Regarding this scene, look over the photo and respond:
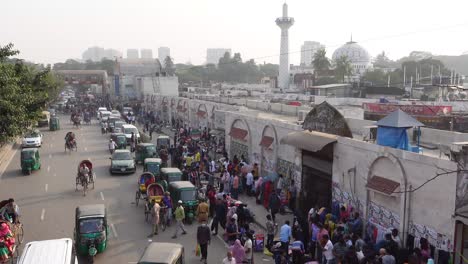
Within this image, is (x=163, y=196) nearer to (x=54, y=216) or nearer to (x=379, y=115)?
(x=54, y=216)

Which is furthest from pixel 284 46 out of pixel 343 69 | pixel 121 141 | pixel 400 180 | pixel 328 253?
pixel 328 253

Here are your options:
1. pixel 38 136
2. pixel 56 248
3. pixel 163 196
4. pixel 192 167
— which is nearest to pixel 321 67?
pixel 38 136

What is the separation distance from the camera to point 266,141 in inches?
957

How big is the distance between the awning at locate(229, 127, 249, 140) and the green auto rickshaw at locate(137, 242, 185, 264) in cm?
1510

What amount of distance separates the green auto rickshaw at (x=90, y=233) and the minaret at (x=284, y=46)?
11189cm

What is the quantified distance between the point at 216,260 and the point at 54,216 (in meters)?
8.28

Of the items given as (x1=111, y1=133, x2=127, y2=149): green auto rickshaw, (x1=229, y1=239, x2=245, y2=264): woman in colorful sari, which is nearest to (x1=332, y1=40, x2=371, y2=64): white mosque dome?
(x1=111, y1=133, x2=127, y2=149): green auto rickshaw

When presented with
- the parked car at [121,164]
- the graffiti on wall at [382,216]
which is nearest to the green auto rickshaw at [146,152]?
the parked car at [121,164]

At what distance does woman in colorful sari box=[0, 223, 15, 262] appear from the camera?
14.3 metres

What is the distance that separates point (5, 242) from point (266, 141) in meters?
13.3

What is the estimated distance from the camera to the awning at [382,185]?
14.4 meters

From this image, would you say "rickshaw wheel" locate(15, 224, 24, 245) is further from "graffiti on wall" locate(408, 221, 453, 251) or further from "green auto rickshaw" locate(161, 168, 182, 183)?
"graffiti on wall" locate(408, 221, 453, 251)

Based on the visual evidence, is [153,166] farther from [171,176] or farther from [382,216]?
[382,216]

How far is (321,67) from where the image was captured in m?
102
